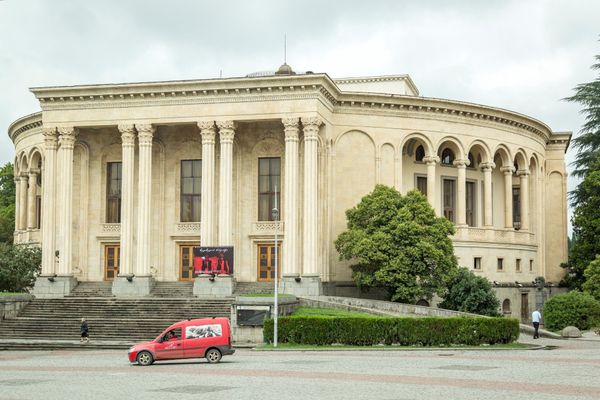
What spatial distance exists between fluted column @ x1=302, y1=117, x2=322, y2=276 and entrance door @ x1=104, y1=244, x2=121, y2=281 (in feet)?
41.4

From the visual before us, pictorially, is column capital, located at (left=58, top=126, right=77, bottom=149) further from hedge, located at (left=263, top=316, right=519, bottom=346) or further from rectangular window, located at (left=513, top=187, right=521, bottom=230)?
rectangular window, located at (left=513, top=187, right=521, bottom=230)

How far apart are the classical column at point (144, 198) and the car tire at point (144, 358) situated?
19.8 metres

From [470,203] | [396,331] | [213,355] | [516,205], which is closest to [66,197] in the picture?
[396,331]

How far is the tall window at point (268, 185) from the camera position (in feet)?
168

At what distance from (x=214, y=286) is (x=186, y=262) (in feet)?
18.7

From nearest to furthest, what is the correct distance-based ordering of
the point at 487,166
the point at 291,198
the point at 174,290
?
the point at 291,198 → the point at 174,290 → the point at 487,166

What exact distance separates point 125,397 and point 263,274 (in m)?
31.5

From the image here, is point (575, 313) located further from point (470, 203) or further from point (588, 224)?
point (470, 203)

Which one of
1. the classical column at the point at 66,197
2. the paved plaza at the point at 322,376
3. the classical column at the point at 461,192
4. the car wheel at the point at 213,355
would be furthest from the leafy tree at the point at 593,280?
the classical column at the point at 66,197

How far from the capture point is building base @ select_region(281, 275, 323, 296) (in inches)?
1826

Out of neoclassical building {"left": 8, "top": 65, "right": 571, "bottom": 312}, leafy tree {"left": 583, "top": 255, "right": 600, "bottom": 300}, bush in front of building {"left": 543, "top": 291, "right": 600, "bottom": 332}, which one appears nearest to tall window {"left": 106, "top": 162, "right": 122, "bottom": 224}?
neoclassical building {"left": 8, "top": 65, "right": 571, "bottom": 312}

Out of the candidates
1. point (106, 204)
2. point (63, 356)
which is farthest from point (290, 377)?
point (106, 204)

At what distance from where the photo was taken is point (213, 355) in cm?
2934

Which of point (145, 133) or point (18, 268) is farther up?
point (145, 133)
